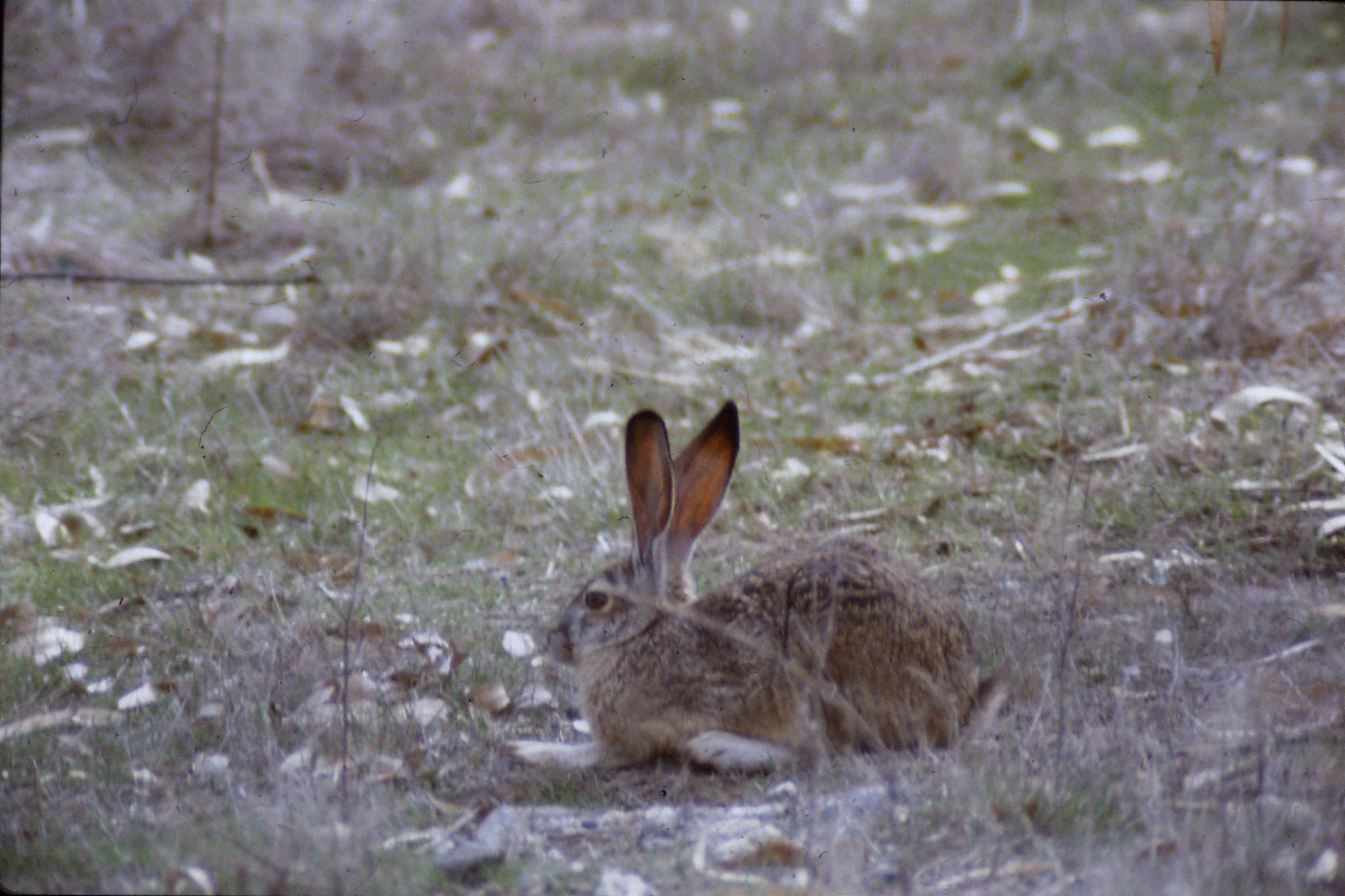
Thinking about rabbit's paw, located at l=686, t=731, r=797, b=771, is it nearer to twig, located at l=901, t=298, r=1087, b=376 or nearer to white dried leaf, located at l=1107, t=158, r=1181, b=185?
twig, located at l=901, t=298, r=1087, b=376

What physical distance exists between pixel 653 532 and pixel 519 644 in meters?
0.81

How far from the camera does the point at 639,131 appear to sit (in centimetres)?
1047

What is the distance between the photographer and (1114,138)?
9570 mm

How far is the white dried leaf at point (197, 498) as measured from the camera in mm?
5773

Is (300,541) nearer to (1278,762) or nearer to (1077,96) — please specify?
(1278,762)

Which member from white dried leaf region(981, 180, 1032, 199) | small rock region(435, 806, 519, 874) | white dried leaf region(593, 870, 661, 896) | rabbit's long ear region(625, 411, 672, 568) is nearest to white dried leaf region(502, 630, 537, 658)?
rabbit's long ear region(625, 411, 672, 568)

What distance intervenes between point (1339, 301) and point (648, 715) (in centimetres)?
414

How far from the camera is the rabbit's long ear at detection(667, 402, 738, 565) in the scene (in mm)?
3934

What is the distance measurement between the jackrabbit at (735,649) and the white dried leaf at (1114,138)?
6405 mm

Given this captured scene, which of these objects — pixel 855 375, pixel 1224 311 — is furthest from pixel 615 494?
pixel 1224 311

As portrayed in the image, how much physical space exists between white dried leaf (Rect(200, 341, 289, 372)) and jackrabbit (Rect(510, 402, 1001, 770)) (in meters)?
3.40

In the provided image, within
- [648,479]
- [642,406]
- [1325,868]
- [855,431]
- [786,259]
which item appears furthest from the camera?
[786,259]

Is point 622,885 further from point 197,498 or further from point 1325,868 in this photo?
point 197,498

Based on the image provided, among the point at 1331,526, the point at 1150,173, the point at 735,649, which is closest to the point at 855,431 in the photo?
the point at 1331,526
